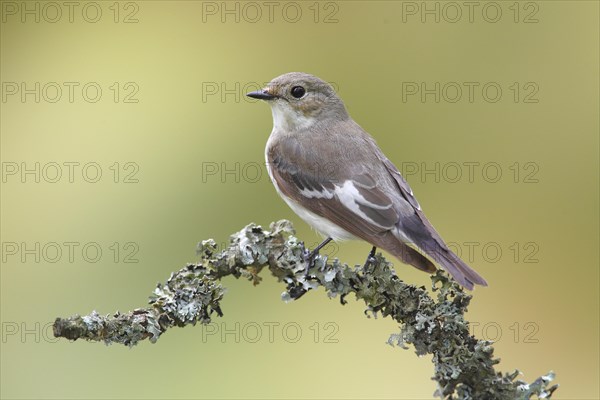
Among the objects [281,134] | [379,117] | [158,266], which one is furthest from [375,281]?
[379,117]

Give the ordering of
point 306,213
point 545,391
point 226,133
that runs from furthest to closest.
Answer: point 226,133 < point 306,213 < point 545,391

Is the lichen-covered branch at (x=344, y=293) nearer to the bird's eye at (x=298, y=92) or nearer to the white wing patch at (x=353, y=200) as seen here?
the white wing patch at (x=353, y=200)

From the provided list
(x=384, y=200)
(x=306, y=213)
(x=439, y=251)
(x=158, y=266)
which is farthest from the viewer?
(x=158, y=266)

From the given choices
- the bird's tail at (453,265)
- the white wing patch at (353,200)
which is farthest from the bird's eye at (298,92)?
the bird's tail at (453,265)

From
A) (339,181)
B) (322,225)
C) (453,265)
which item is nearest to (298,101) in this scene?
(339,181)

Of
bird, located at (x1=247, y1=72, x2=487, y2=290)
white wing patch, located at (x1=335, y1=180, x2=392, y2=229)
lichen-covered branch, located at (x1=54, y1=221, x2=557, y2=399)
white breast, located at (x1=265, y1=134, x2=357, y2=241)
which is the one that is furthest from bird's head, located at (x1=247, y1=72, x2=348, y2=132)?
lichen-covered branch, located at (x1=54, y1=221, x2=557, y2=399)

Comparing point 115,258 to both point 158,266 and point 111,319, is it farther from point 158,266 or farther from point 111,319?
point 111,319

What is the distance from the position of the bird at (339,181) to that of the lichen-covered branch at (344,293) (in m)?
0.23

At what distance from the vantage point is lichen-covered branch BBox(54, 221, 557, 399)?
2.72 meters

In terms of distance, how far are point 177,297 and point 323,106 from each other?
187 cm

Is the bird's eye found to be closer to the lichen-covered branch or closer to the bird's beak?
the bird's beak

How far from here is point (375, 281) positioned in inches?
117

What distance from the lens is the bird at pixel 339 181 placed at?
11.4ft

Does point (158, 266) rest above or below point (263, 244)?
above
